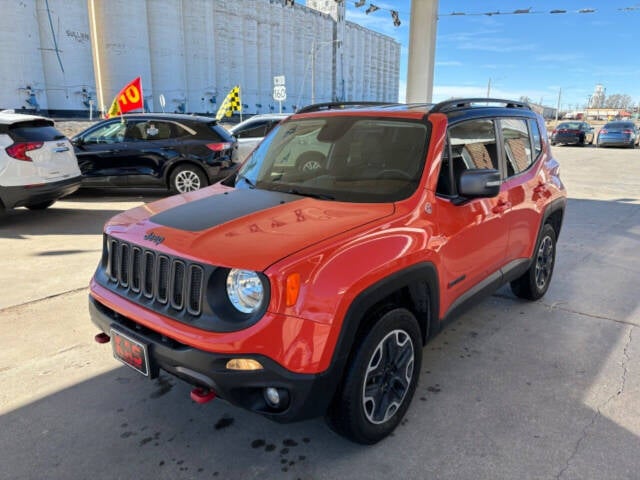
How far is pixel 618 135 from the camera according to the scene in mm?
25438

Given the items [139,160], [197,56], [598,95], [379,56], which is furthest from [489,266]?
[598,95]

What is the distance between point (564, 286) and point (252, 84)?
54955 millimetres

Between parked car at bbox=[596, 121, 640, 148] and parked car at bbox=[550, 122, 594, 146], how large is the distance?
1132 millimetres

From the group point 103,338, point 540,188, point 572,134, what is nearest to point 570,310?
point 540,188

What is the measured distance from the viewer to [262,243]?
2258 millimetres

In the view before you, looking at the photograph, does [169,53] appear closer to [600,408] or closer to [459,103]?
[459,103]

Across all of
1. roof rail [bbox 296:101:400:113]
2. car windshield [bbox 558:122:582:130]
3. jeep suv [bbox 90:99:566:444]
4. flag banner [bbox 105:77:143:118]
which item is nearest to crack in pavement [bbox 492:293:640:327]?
jeep suv [bbox 90:99:566:444]

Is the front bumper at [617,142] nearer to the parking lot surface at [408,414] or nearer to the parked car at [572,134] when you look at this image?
the parked car at [572,134]

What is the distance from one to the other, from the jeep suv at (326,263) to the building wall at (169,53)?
124 ft

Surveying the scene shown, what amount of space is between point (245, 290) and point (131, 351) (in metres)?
0.73

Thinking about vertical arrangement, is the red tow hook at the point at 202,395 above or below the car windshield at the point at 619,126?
below

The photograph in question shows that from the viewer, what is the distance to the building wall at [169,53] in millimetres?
34281

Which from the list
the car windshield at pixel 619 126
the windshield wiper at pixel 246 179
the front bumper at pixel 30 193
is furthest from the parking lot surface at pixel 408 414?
the car windshield at pixel 619 126

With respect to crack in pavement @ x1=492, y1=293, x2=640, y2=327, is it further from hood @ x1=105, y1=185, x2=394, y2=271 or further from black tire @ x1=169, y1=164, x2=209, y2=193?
black tire @ x1=169, y1=164, x2=209, y2=193
